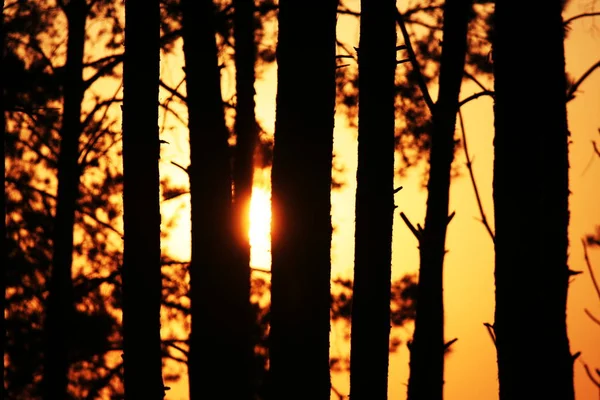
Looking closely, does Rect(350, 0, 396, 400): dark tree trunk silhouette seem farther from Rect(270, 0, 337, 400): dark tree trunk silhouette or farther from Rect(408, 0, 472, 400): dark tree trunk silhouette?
Rect(408, 0, 472, 400): dark tree trunk silhouette

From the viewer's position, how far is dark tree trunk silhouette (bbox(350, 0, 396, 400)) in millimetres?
5812

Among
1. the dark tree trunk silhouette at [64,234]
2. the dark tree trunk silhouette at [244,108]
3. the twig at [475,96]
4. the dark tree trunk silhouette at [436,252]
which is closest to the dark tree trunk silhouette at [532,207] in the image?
the twig at [475,96]

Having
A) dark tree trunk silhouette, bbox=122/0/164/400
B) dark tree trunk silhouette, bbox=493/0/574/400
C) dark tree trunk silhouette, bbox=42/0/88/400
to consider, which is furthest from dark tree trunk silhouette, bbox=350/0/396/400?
dark tree trunk silhouette, bbox=42/0/88/400

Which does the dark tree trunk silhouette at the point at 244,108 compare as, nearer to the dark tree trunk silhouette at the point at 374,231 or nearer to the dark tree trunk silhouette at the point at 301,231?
the dark tree trunk silhouette at the point at 374,231

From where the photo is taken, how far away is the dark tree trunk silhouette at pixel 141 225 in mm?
5656

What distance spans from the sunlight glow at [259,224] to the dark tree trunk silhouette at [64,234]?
2.38 m

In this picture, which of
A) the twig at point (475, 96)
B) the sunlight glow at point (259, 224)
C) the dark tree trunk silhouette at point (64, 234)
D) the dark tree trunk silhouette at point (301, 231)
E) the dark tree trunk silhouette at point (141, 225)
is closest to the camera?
the dark tree trunk silhouette at point (301, 231)

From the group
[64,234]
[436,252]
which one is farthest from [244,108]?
[436,252]

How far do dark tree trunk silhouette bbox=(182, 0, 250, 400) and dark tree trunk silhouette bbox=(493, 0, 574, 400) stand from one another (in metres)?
3.54

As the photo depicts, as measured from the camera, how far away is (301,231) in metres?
4.56

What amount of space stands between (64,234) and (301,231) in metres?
6.40

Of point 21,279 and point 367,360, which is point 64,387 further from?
point 367,360

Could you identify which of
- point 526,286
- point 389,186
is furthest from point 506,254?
point 389,186

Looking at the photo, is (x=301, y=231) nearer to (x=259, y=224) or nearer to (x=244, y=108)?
(x=259, y=224)
